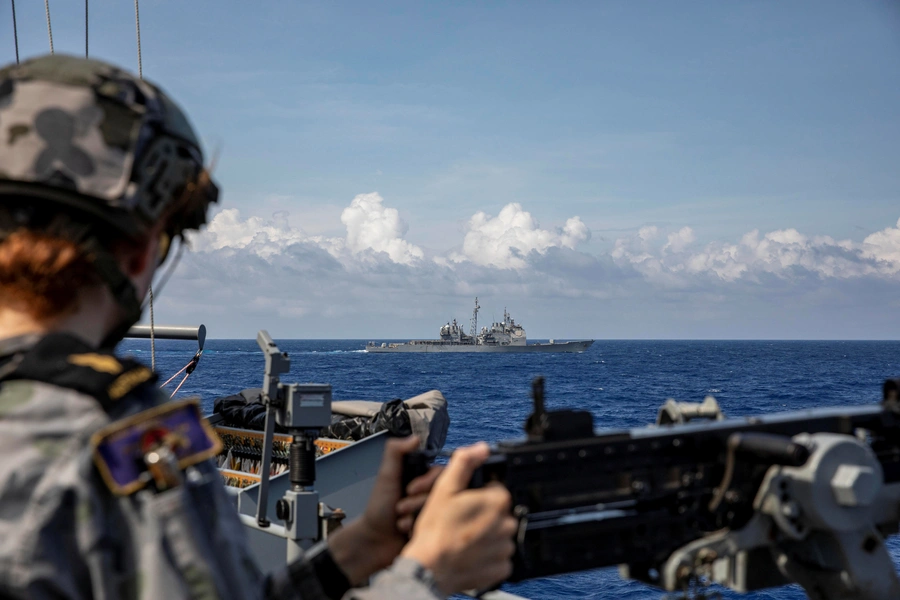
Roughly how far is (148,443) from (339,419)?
948 centimetres

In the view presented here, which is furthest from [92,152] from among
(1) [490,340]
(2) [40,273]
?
(1) [490,340]

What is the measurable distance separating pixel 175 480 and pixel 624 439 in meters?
1.06

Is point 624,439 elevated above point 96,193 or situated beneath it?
situated beneath

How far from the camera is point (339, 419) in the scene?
10609 millimetres

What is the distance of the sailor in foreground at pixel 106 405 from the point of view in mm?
1211

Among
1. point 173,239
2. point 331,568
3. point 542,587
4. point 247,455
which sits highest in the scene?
point 173,239

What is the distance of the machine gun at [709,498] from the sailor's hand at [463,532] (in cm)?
12

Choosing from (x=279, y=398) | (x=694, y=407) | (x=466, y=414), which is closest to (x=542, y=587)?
(x=279, y=398)

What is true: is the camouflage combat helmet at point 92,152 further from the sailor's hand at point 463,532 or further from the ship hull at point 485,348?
the ship hull at point 485,348

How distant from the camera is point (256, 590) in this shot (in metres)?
1.38

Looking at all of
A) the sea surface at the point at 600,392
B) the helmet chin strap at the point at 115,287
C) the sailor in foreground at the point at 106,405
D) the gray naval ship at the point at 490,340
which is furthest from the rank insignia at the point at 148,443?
the gray naval ship at the point at 490,340

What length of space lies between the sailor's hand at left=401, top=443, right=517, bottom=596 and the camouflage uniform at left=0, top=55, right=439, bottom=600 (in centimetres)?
5

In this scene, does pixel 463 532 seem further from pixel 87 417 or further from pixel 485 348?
pixel 485 348

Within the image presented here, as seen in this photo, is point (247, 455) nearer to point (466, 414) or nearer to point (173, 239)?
point (173, 239)
